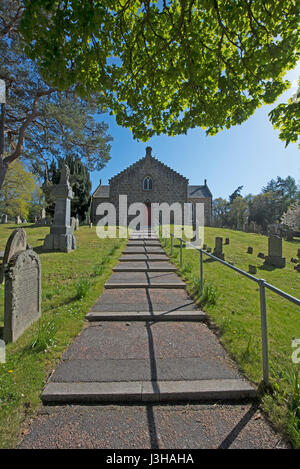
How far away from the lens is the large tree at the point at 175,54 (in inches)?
132

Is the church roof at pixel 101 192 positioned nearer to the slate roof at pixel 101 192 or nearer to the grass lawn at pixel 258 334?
the slate roof at pixel 101 192

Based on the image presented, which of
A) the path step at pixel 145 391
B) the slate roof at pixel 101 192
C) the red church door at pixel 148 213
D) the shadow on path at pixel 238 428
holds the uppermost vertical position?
the slate roof at pixel 101 192

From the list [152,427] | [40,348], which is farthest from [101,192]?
[152,427]

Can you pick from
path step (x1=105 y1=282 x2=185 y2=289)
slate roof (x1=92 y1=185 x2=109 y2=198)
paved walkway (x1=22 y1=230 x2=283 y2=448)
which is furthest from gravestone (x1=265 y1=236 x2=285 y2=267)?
slate roof (x1=92 y1=185 x2=109 y2=198)

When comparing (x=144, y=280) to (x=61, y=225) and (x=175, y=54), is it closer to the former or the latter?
(x=175, y=54)

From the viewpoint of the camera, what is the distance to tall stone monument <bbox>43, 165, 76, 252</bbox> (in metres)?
9.49

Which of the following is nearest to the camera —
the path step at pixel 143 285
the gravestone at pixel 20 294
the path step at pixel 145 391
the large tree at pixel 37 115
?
the path step at pixel 145 391

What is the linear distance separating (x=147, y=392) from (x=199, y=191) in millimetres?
35277

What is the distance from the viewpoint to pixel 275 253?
927 cm

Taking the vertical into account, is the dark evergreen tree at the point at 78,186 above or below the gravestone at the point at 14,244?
above

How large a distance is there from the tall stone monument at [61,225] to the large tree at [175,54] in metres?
6.18

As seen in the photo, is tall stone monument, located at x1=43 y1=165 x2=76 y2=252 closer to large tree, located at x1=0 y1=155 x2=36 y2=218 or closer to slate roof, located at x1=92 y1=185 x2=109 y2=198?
slate roof, located at x1=92 y1=185 x2=109 y2=198

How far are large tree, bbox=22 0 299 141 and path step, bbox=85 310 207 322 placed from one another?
413cm

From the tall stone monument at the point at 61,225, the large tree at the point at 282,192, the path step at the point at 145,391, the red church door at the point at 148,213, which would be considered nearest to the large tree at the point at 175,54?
the path step at the point at 145,391
